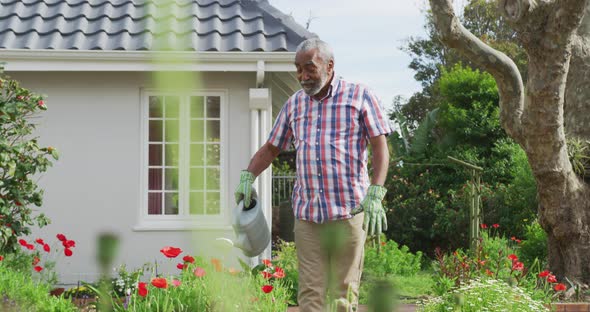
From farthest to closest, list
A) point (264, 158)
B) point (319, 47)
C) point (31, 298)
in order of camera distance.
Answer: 1. point (31, 298)
2. point (264, 158)
3. point (319, 47)

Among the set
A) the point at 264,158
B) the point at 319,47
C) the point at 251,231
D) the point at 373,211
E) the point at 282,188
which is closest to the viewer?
the point at 251,231

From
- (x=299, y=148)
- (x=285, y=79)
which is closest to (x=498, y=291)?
(x=299, y=148)

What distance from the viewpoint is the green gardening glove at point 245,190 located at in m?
3.43

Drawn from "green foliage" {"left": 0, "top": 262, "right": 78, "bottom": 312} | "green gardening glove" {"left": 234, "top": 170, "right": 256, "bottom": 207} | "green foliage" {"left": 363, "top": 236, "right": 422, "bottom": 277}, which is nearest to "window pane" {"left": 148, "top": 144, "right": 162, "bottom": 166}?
"green foliage" {"left": 363, "top": 236, "right": 422, "bottom": 277}

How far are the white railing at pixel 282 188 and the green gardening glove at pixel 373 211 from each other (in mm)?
13621

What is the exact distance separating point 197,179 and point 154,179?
8156mm

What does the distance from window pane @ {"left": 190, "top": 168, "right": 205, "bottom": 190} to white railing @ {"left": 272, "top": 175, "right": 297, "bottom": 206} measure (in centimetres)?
1659

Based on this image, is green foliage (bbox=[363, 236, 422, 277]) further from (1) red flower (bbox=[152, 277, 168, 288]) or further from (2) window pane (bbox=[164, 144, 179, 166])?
(2) window pane (bbox=[164, 144, 179, 166])

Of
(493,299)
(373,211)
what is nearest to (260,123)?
(493,299)

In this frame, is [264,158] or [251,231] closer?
[251,231]

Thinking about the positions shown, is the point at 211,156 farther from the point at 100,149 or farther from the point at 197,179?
the point at 100,149

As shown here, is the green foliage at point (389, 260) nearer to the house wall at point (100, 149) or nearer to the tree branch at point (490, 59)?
the house wall at point (100, 149)

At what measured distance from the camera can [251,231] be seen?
116 inches

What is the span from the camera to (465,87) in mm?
15414
